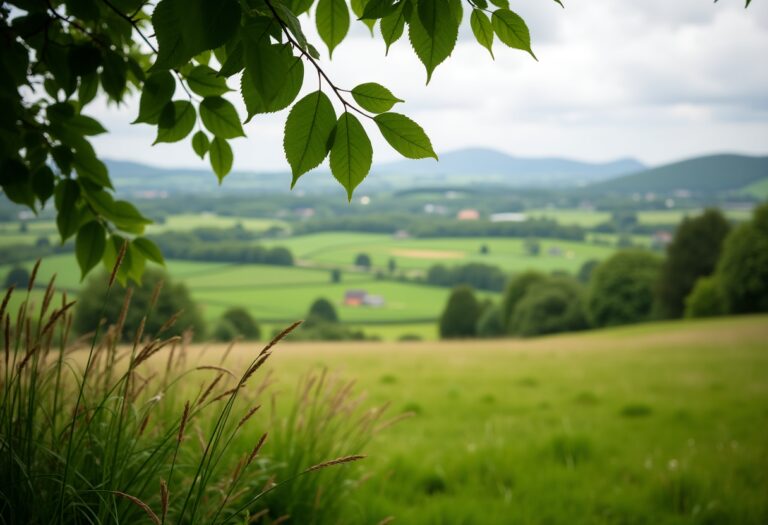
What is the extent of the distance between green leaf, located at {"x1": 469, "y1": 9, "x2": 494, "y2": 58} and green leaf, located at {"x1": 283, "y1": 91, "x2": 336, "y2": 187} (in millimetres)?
557

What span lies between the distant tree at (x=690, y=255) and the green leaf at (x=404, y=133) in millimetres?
66838

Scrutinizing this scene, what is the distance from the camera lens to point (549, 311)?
72000mm

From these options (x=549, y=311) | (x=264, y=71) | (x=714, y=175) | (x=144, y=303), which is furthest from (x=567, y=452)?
(x=714, y=175)

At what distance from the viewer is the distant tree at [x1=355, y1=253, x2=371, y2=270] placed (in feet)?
351

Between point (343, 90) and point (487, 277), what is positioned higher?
point (343, 90)

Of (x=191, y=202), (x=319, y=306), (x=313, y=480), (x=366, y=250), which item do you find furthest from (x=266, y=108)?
(x=366, y=250)

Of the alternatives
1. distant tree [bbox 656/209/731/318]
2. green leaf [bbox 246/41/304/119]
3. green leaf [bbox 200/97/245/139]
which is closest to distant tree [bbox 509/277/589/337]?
distant tree [bbox 656/209/731/318]

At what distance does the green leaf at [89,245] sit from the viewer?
2277mm

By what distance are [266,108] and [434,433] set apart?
6.78m

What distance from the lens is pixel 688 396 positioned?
35.4 feet

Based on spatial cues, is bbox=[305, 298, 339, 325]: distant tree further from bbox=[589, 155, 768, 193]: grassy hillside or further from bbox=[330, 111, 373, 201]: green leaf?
bbox=[589, 155, 768, 193]: grassy hillside

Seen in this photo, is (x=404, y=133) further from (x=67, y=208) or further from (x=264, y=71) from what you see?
(x=67, y=208)

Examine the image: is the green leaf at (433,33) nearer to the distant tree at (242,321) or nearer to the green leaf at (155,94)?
the green leaf at (155,94)

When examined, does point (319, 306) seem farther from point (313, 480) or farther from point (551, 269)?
point (313, 480)
